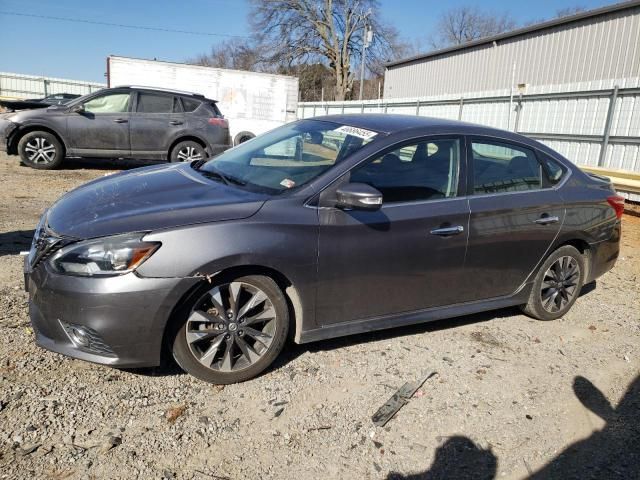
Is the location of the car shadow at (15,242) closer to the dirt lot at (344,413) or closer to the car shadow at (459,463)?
the dirt lot at (344,413)

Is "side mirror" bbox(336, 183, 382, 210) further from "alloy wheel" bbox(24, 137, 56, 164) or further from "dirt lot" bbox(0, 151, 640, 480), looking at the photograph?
"alloy wheel" bbox(24, 137, 56, 164)

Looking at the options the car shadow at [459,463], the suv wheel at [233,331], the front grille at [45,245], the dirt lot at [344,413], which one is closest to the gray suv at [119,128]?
the dirt lot at [344,413]

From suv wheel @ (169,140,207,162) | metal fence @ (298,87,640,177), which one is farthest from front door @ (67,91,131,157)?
metal fence @ (298,87,640,177)

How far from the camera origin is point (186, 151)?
36.4 feet

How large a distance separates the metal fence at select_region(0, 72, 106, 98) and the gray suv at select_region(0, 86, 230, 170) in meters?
23.7

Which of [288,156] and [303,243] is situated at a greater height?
[288,156]

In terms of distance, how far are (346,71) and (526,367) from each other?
46.8 m

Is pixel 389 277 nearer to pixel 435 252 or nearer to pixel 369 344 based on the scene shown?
pixel 435 252

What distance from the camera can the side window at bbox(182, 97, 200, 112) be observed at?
36.2 feet

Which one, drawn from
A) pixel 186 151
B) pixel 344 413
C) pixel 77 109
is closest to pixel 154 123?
pixel 186 151

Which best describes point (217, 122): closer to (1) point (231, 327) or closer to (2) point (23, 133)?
(2) point (23, 133)

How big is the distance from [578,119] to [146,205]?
37.1 feet

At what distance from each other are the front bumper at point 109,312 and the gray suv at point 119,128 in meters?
8.17

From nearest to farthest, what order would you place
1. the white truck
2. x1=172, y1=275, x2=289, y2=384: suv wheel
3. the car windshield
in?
x1=172, y1=275, x2=289, y2=384: suv wheel
the car windshield
the white truck
